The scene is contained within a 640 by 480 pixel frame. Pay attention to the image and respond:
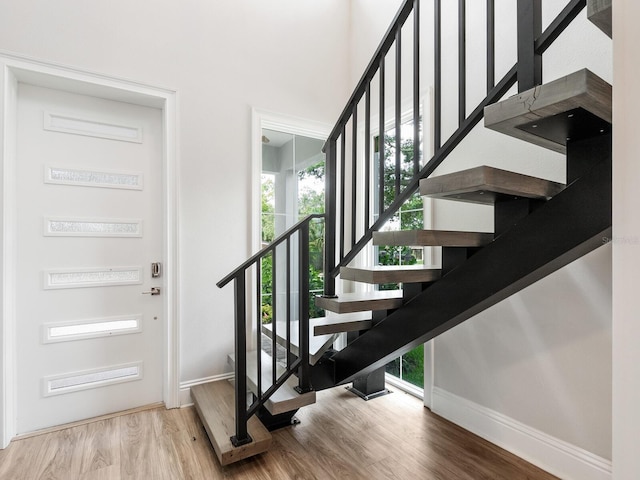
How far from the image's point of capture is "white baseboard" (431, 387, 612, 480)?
63.7 inches

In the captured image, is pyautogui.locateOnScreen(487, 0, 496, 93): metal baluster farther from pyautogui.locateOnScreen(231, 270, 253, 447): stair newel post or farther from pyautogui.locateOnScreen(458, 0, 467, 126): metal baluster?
pyautogui.locateOnScreen(231, 270, 253, 447): stair newel post

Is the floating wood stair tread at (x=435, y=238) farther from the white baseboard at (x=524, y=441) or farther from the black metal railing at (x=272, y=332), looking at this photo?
the white baseboard at (x=524, y=441)

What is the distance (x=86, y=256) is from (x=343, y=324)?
1.82m

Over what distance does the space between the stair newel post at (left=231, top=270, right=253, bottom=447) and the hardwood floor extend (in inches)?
6.0

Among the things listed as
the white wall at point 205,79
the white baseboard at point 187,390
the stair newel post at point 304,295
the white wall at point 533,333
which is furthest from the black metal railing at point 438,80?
the white baseboard at point 187,390

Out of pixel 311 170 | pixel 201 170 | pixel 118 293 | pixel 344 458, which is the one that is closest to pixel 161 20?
pixel 201 170

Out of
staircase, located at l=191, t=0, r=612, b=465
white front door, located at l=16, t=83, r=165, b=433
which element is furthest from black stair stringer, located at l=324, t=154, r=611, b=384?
white front door, located at l=16, t=83, r=165, b=433

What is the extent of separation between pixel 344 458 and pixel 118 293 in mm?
1841

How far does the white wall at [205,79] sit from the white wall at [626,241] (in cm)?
244

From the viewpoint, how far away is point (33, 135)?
87.1 inches

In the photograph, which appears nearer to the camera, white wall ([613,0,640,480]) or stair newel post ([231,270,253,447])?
white wall ([613,0,640,480])

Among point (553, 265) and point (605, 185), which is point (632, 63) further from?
point (553, 265)

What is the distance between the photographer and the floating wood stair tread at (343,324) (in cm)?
176

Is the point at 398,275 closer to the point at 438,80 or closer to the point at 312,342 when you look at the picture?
the point at 438,80
